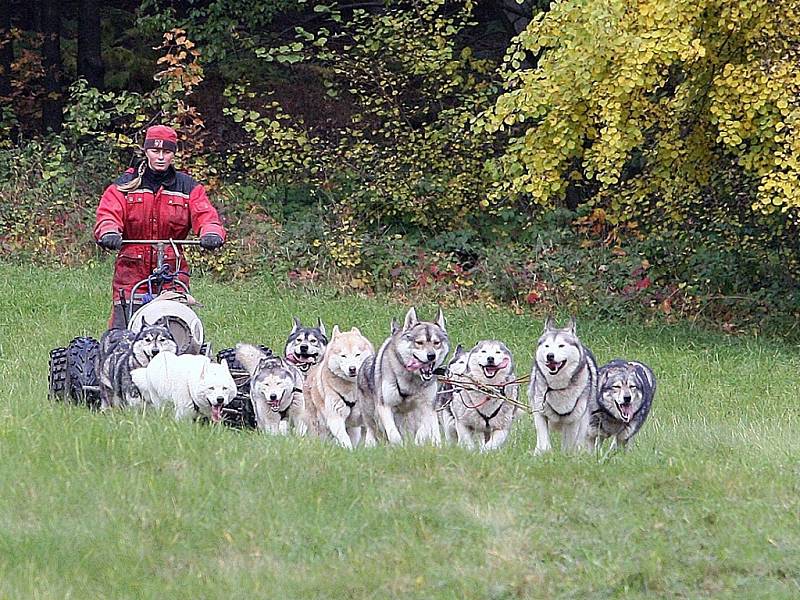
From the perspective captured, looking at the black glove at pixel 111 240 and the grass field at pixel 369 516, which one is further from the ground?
the black glove at pixel 111 240

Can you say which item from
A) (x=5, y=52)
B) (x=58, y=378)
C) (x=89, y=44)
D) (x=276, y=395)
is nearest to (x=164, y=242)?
(x=58, y=378)

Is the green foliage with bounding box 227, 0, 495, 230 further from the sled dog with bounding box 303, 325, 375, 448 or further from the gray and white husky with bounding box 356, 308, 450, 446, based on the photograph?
the gray and white husky with bounding box 356, 308, 450, 446

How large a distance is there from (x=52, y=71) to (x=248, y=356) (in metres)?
16.6

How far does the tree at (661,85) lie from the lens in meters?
13.6

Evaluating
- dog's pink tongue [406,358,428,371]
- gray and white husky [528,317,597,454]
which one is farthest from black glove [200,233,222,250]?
gray and white husky [528,317,597,454]

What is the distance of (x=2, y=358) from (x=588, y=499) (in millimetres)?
6878

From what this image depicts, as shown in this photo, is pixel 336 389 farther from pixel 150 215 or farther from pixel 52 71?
pixel 52 71

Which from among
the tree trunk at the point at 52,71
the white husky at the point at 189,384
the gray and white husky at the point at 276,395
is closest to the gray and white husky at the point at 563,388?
the gray and white husky at the point at 276,395

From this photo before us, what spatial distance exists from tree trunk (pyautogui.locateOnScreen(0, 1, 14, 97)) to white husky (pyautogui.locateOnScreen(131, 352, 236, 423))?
1766 cm

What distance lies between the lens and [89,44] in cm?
2361

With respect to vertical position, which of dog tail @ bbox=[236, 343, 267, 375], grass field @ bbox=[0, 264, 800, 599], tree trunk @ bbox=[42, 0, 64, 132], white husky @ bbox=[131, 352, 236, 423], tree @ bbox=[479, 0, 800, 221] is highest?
tree trunk @ bbox=[42, 0, 64, 132]

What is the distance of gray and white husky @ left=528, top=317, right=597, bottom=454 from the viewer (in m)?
8.65

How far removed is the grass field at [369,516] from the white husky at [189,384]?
0.32 metres

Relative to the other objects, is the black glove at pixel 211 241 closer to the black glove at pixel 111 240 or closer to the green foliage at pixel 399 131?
the black glove at pixel 111 240
